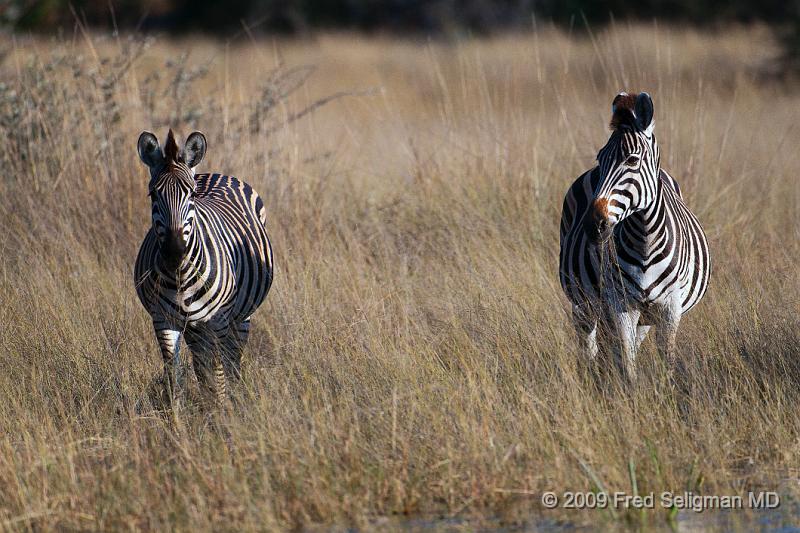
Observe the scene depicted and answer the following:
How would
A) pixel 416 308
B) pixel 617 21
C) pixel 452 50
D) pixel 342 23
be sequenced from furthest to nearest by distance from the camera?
pixel 342 23
pixel 617 21
pixel 452 50
pixel 416 308

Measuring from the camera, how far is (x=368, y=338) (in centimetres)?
588

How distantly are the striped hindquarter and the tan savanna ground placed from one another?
15.0 inches

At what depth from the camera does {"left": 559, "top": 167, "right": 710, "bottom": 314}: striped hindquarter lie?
16.8 ft

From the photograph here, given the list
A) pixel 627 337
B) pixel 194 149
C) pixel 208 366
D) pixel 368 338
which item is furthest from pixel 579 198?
pixel 208 366

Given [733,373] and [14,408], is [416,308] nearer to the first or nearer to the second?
[733,373]

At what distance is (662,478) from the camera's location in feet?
14.6

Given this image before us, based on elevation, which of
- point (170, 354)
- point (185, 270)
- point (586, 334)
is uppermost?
point (185, 270)

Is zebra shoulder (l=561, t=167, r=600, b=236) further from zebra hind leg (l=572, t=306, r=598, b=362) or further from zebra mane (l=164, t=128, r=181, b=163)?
zebra mane (l=164, t=128, r=181, b=163)

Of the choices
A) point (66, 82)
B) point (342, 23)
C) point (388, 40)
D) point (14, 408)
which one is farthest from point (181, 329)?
point (342, 23)

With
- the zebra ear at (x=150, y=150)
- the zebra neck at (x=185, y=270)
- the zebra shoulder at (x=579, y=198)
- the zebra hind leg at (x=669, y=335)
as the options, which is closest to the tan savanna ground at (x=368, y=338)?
the zebra hind leg at (x=669, y=335)

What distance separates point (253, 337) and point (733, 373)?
9.99 feet

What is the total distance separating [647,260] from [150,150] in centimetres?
266

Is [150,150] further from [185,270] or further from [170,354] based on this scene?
[170,354]

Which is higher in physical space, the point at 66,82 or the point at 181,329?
the point at 66,82
